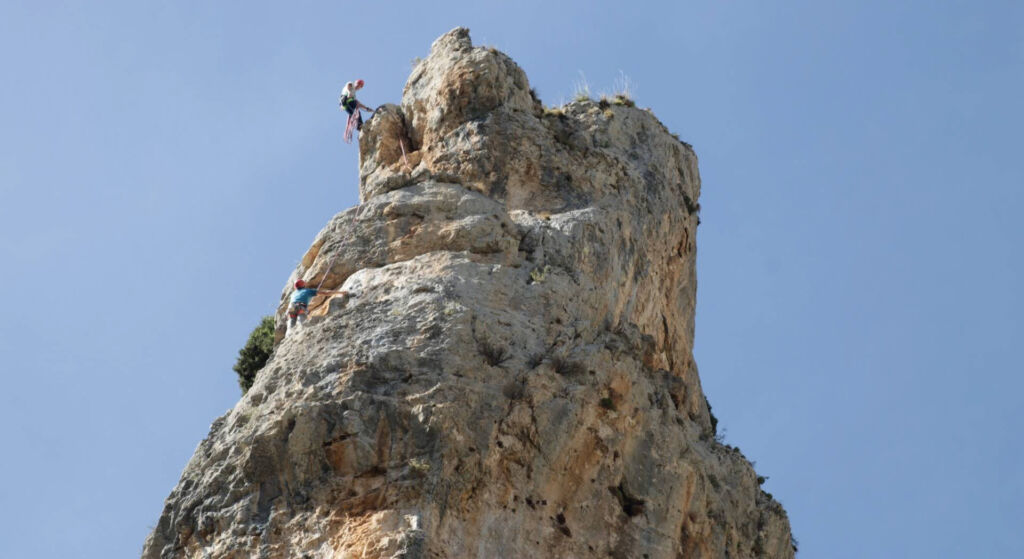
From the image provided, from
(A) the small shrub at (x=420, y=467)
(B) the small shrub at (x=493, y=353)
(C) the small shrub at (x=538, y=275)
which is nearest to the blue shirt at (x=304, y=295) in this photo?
(C) the small shrub at (x=538, y=275)

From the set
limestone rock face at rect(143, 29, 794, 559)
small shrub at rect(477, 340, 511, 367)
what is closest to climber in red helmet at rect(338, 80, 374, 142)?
limestone rock face at rect(143, 29, 794, 559)

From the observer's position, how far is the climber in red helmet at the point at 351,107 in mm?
31047

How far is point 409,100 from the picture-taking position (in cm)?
2919

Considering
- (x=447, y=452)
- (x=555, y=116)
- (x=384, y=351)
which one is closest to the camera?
(x=447, y=452)

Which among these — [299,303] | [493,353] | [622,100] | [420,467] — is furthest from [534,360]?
[622,100]

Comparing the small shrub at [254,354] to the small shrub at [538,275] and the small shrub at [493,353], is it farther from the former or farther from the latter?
the small shrub at [493,353]

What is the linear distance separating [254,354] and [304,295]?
20.6 feet

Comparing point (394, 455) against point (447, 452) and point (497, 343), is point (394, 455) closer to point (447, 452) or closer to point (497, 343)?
point (447, 452)

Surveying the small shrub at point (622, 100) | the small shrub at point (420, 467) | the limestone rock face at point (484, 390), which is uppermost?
the small shrub at point (622, 100)

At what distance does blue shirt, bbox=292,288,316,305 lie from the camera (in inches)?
931

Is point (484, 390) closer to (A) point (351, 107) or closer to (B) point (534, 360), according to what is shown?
(B) point (534, 360)

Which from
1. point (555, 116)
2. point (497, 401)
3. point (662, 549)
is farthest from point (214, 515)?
point (555, 116)

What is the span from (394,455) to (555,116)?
33.4 ft

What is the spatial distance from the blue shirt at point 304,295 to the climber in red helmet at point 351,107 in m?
7.48
